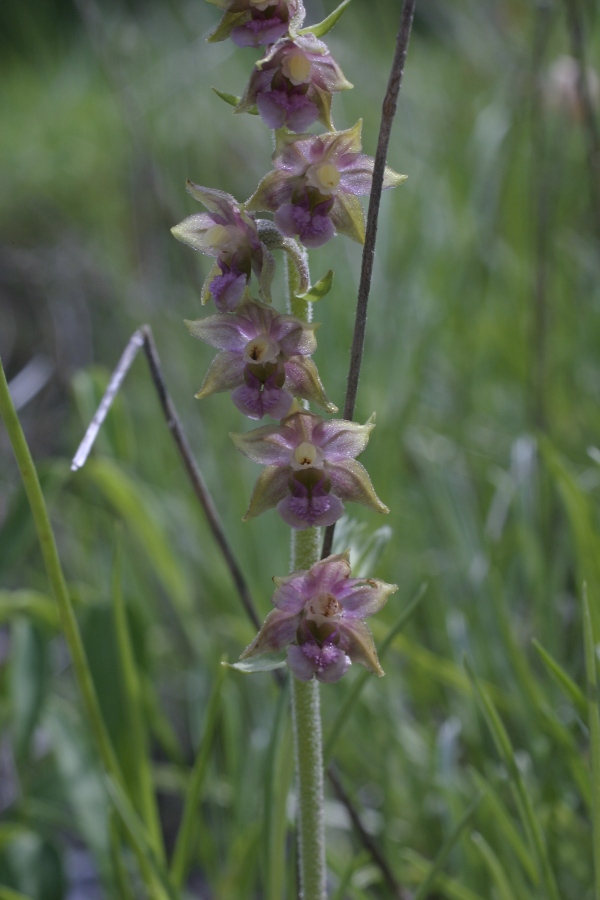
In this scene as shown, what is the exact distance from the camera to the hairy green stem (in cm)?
68

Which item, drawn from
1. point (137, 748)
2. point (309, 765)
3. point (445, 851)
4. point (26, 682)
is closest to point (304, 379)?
point (309, 765)

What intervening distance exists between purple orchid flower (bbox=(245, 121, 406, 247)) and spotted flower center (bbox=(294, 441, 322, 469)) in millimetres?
135

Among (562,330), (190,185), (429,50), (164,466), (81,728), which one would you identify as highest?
(429,50)

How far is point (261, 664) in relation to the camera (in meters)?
0.65

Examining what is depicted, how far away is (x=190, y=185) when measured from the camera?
0.62 m

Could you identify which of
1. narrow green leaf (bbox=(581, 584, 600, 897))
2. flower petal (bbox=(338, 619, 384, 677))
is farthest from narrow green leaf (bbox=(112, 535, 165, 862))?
narrow green leaf (bbox=(581, 584, 600, 897))

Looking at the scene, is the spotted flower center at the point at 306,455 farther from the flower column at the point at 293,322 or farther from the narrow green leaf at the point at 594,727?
the narrow green leaf at the point at 594,727

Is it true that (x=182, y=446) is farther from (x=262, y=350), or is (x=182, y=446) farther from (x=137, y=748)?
(x=137, y=748)

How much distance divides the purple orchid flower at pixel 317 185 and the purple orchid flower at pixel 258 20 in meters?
0.06

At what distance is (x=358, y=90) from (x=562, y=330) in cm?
162

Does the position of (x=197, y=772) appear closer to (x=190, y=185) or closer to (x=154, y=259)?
(x=190, y=185)

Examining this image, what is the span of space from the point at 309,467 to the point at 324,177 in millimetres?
193

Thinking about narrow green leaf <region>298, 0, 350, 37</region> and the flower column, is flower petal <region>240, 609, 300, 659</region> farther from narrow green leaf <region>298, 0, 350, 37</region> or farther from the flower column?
narrow green leaf <region>298, 0, 350, 37</region>

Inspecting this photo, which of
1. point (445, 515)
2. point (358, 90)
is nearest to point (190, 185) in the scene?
point (445, 515)
